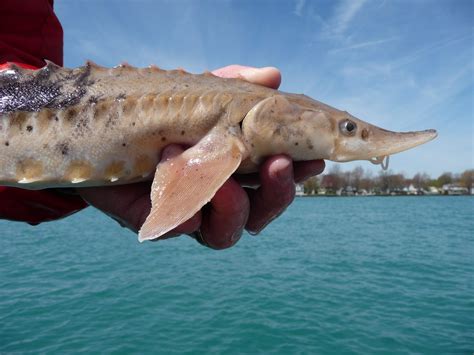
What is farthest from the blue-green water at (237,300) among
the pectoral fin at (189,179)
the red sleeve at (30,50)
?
the pectoral fin at (189,179)

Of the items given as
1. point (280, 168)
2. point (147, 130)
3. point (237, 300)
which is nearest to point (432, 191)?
point (237, 300)

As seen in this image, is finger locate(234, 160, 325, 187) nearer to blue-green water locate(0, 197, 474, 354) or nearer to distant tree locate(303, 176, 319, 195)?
blue-green water locate(0, 197, 474, 354)

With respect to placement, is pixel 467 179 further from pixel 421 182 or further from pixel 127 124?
pixel 127 124

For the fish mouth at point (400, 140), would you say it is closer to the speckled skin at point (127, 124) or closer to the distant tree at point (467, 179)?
the speckled skin at point (127, 124)

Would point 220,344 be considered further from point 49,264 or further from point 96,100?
point 49,264

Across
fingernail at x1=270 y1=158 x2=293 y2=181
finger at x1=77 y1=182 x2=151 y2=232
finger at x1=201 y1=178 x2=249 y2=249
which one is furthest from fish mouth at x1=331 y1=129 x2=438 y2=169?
finger at x1=77 y1=182 x2=151 y2=232
